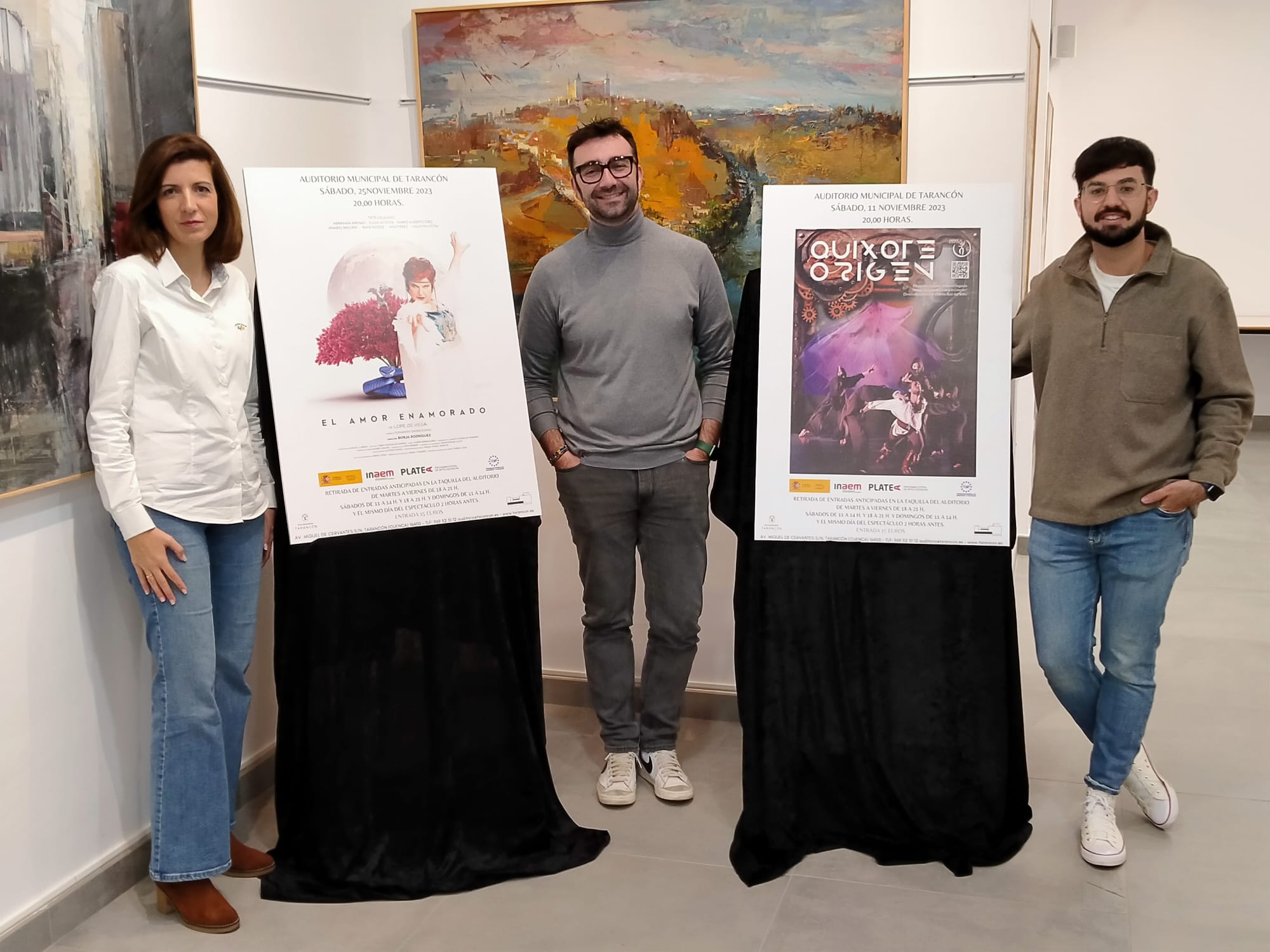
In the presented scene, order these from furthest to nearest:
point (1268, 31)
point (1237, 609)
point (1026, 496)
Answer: point (1268, 31) < point (1026, 496) < point (1237, 609)

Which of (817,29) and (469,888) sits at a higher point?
(817,29)

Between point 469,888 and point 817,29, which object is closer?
point 469,888

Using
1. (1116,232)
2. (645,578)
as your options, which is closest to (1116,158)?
(1116,232)

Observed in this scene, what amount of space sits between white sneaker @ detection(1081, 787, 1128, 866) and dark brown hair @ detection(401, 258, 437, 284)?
199 centimetres

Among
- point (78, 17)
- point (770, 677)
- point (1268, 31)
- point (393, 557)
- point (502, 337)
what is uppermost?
point (1268, 31)

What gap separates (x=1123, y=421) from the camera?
2473mm

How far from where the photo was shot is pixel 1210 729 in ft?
11.4

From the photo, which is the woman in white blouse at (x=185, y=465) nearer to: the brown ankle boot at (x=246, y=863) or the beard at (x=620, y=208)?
the brown ankle boot at (x=246, y=863)

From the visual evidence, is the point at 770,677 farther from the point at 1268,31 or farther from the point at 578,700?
the point at 1268,31

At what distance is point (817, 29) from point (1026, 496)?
9.83ft

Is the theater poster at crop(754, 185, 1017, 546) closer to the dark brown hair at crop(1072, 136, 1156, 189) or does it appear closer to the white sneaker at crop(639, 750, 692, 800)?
the dark brown hair at crop(1072, 136, 1156, 189)

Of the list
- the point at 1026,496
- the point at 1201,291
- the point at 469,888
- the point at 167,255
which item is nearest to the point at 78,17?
the point at 167,255

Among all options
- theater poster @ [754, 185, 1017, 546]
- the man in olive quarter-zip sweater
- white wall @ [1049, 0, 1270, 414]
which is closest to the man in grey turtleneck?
theater poster @ [754, 185, 1017, 546]

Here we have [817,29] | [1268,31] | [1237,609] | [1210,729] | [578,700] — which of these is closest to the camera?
[817,29]
